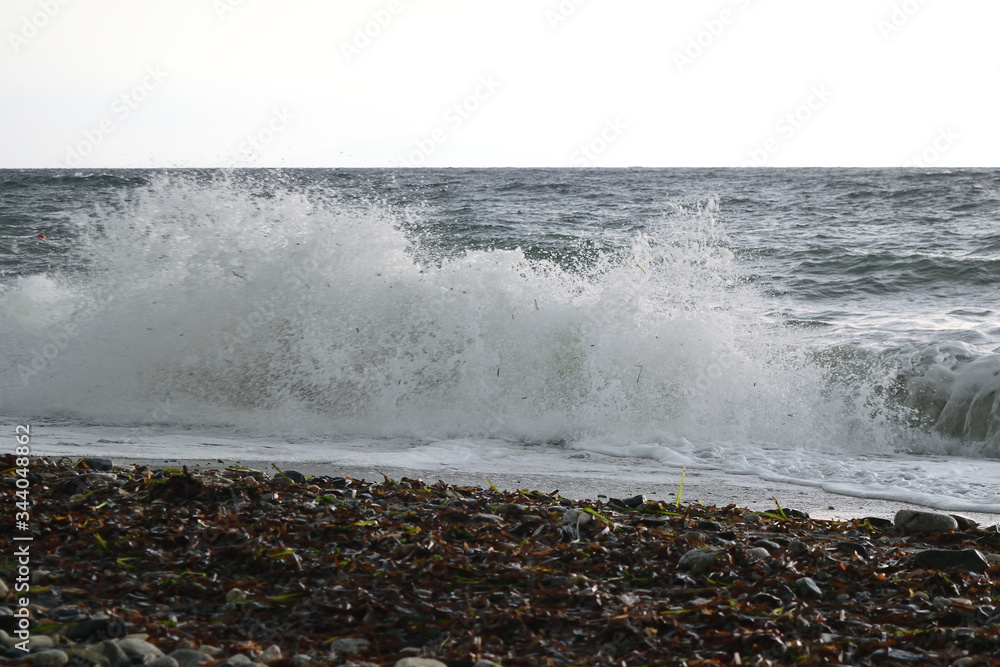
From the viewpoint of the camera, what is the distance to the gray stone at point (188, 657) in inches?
70.3

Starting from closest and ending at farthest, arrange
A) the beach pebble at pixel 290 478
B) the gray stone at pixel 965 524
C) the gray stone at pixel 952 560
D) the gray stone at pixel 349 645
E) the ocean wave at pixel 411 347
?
1. the gray stone at pixel 349 645
2. the gray stone at pixel 952 560
3. the gray stone at pixel 965 524
4. the beach pebble at pixel 290 478
5. the ocean wave at pixel 411 347

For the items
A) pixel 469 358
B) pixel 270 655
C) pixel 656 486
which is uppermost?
pixel 469 358

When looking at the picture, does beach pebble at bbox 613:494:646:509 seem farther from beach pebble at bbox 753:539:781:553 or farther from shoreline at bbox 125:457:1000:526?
beach pebble at bbox 753:539:781:553

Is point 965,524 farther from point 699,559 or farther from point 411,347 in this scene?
point 411,347

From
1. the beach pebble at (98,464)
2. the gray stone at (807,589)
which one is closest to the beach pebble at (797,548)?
the gray stone at (807,589)

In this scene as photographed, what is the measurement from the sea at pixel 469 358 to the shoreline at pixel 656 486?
140 millimetres

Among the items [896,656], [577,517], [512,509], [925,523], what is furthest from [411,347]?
[896,656]

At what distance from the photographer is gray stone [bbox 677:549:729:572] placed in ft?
8.24

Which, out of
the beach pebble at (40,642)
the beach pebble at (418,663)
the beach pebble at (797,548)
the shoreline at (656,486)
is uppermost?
the beach pebble at (797,548)

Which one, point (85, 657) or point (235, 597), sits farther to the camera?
point (235, 597)

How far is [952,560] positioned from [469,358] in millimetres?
4191

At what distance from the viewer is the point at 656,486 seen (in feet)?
13.9

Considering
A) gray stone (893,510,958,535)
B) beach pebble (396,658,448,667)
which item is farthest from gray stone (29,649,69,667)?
gray stone (893,510,958,535)

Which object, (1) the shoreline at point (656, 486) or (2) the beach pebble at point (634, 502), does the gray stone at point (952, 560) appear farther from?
(2) the beach pebble at point (634, 502)
